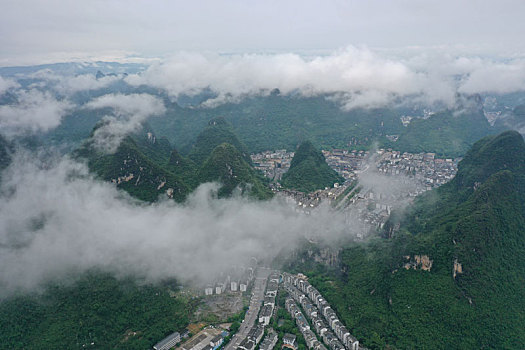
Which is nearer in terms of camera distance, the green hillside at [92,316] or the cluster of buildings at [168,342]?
the green hillside at [92,316]

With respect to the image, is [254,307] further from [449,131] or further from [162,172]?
[449,131]

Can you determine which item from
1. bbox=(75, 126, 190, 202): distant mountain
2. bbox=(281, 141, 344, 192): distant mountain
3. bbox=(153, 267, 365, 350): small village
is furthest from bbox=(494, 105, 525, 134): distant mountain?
bbox=(75, 126, 190, 202): distant mountain

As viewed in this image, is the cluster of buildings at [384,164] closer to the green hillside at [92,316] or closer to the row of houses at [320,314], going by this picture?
the row of houses at [320,314]

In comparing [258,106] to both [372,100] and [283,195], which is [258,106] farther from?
[283,195]

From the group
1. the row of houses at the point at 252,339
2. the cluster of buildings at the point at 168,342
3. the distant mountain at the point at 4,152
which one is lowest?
the row of houses at the point at 252,339

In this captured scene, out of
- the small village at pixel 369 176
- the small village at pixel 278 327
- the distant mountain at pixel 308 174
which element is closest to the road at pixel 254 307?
the small village at pixel 278 327
